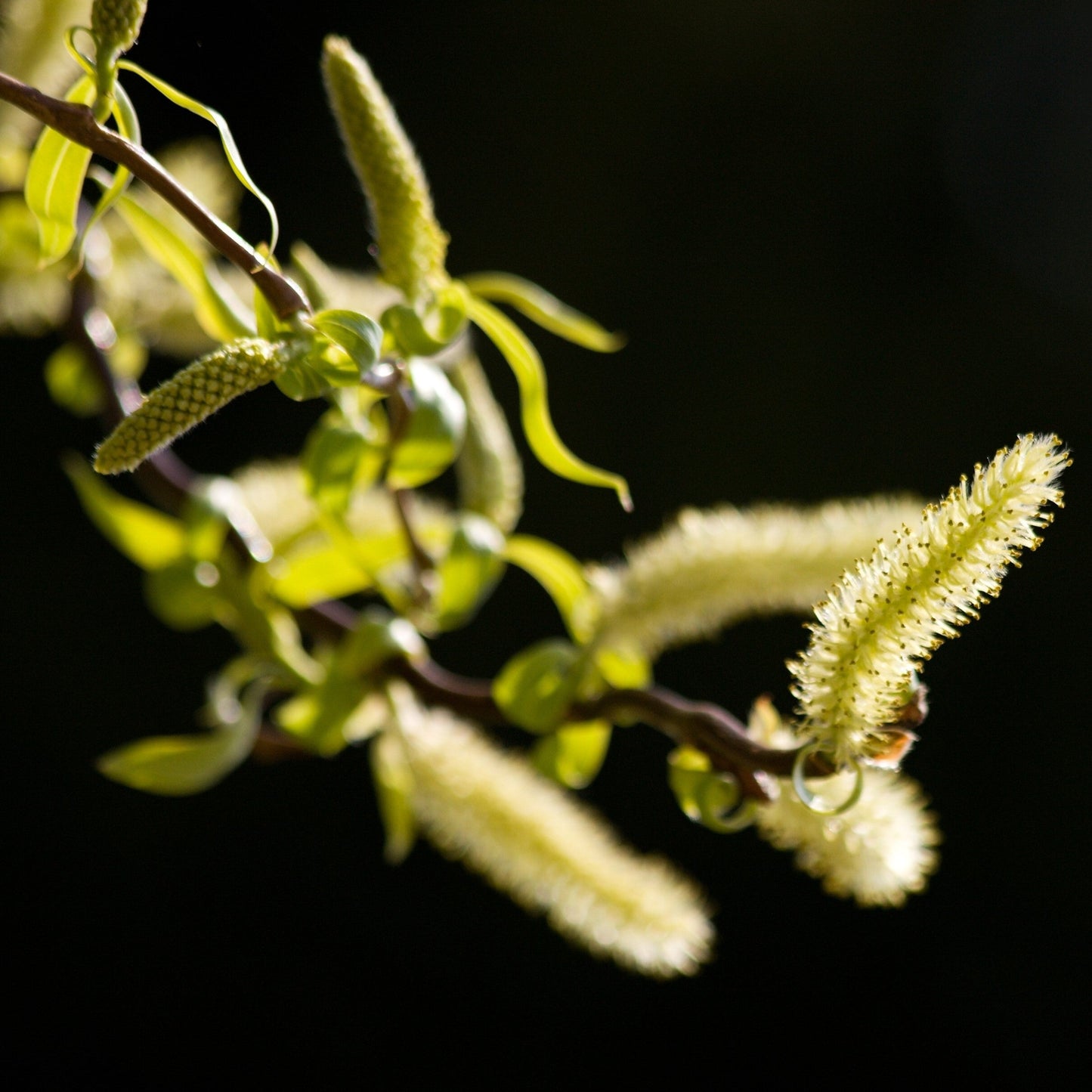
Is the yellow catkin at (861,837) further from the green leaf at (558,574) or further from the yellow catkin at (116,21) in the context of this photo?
the yellow catkin at (116,21)

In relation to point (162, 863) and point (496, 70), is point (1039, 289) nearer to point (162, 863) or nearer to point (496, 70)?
point (496, 70)

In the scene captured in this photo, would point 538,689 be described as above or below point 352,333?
below

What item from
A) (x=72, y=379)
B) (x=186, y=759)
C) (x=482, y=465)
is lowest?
(x=186, y=759)

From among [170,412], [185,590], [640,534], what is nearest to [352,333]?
[170,412]

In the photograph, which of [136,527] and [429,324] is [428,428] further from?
[136,527]

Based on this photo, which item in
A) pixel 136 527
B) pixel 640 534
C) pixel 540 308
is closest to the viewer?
pixel 540 308

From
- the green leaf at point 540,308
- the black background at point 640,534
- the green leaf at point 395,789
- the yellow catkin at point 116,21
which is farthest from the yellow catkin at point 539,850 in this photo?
the black background at point 640,534

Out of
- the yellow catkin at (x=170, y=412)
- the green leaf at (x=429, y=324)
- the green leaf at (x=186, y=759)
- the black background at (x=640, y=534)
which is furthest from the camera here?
the black background at (x=640, y=534)

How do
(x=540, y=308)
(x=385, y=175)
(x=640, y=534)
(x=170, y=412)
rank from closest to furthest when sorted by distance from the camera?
1. (x=170, y=412)
2. (x=385, y=175)
3. (x=540, y=308)
4. (x=640, y=534)
